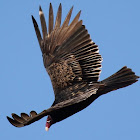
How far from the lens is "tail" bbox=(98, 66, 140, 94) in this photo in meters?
11.8

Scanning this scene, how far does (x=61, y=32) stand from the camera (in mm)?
12719

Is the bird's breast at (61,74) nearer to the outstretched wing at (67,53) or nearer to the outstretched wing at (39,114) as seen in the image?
the outstretched wing at (67,53)

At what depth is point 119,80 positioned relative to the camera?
39.1ft

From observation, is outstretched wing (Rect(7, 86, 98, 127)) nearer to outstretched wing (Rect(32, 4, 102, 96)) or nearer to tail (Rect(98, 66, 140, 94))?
tail (Rect(98, 66, 140, 94))

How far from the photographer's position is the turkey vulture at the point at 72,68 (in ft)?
38.5

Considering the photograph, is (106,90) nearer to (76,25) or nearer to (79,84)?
(79,84)

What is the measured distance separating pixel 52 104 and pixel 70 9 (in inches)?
81.7

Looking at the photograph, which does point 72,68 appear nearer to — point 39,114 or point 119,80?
point 119,80

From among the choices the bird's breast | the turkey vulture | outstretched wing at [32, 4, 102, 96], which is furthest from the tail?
the bird's breast

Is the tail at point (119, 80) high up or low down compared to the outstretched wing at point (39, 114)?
up

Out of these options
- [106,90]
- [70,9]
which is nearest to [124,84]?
[106,90]

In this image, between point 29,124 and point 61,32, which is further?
point 61,32

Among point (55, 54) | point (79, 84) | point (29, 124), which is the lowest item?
point (29, 124)

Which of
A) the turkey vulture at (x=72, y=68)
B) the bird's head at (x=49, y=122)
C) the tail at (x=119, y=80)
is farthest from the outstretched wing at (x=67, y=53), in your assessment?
the bird's head at (x=49, y=122)
